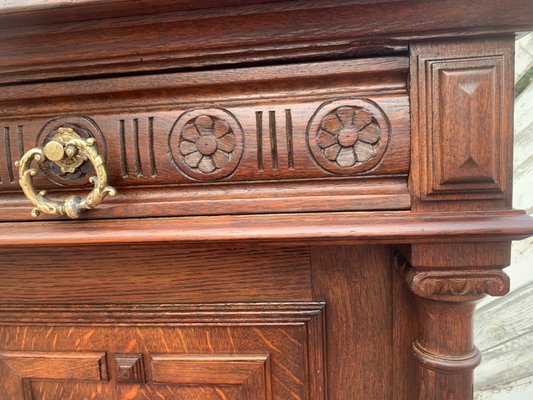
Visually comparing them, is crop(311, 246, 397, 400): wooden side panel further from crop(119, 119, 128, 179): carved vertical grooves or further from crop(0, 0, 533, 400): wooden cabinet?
crop(119, 119, 128, 179): carved vertical grooves

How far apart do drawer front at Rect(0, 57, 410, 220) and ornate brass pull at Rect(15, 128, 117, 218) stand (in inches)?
0.6

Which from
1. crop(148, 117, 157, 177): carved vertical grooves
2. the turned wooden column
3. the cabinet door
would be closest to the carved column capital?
the turned wooden column

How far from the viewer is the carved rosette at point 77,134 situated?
329 mm

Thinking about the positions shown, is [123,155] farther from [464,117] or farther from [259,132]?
[464,117]

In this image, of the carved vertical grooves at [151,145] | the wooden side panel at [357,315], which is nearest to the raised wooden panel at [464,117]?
the wooden side panel at [357,315]

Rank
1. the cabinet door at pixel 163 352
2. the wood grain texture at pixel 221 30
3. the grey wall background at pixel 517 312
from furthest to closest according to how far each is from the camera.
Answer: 1. the grey wall background at pixel 517 312
2. the cabinet door at pixel 163 352
3. the wood grain texture at pixel 221 30

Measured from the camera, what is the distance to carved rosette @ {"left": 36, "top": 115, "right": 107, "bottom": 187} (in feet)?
1.08

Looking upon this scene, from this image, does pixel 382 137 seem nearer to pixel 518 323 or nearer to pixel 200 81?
pixel 200 81

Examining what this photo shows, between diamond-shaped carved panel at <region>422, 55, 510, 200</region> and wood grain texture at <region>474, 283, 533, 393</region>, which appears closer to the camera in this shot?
diamond-shaped carved panel at <region>422, 55, 510, 200</region>

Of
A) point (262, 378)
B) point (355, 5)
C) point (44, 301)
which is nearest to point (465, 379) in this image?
point (262, 378)

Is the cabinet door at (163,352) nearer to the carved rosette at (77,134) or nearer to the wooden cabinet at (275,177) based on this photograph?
the wooden cabinet at (275,177)

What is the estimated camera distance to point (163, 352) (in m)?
0.40

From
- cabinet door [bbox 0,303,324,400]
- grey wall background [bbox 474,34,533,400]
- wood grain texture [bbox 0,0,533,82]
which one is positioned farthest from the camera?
grey wall background [bbox 474,34,533,400]

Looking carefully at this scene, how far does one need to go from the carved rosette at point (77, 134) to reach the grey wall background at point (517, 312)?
1.82 feet
